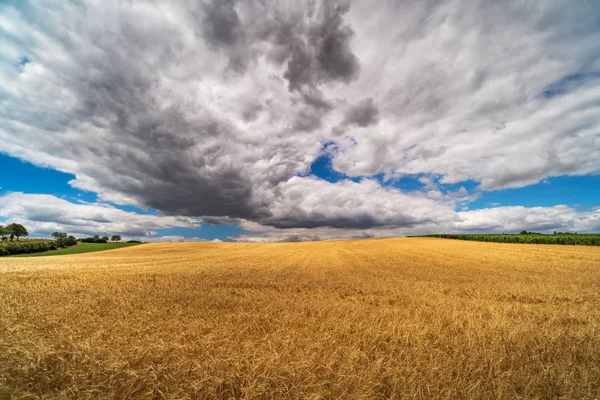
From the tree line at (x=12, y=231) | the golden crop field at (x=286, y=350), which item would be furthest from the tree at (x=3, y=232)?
the golden crop field at (x=286, y=350)

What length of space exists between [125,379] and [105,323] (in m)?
2.80

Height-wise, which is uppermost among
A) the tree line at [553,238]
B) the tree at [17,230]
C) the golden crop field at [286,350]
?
the tree at [17,230]

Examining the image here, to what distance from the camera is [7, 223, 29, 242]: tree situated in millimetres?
105562

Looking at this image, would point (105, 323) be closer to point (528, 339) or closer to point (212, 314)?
point (212, 314)

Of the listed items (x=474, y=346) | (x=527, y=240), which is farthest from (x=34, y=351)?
(x=527, y=240)

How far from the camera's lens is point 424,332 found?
5.59 metres

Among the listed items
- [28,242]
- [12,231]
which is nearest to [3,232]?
[12,231]

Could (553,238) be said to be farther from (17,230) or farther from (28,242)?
(17,230)

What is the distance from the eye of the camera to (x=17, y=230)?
10681 centimetres

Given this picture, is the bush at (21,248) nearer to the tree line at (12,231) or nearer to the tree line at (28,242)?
the tree line at (28,242)

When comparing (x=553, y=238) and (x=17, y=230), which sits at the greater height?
(x=17, y=230)

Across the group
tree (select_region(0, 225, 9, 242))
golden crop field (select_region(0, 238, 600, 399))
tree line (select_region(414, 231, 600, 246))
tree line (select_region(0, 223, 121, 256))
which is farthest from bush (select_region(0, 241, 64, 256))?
tree line (select_region(414, 231, 600, 246))

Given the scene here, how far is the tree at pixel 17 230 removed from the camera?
346 ft

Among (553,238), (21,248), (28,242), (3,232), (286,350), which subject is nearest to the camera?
(286,350)
